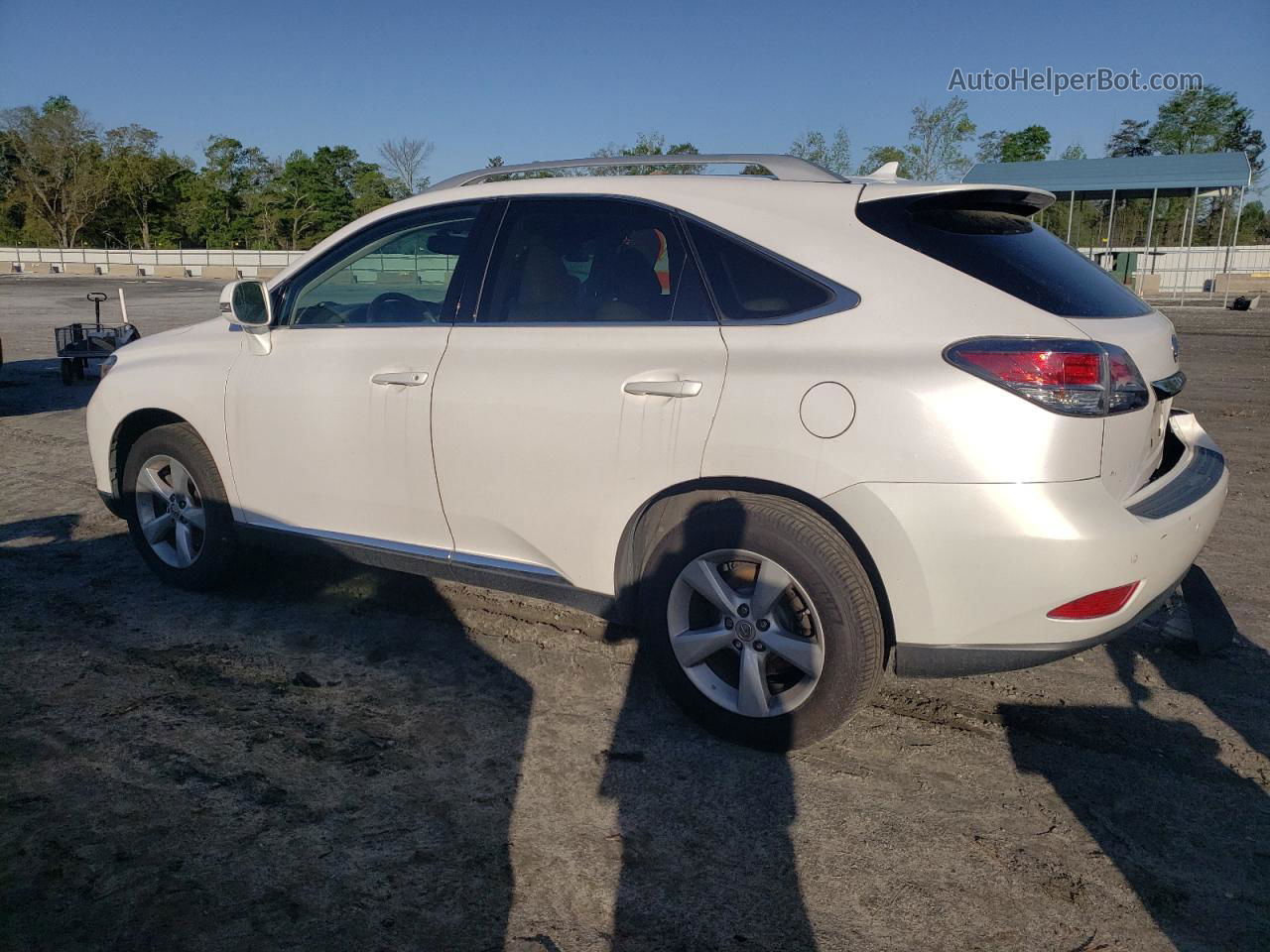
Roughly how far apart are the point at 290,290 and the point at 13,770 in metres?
2.19

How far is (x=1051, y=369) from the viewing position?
2.71 m

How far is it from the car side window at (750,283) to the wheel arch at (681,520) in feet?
1.79

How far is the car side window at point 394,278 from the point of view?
390 cm

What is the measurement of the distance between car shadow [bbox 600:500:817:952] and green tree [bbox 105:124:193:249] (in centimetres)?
8311

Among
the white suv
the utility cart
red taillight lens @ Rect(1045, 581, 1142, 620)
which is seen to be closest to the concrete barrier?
the utility cart

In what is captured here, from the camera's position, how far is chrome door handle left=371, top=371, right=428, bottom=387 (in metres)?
3.73

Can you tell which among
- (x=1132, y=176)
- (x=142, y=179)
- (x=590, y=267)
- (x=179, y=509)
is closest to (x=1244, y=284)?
(x=1132, y=176)

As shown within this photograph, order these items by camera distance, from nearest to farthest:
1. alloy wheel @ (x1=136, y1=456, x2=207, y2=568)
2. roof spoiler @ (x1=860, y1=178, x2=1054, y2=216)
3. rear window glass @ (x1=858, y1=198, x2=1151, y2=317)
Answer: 1. rear window glass @ (x1=858, y1=198, x2=1151, y2=317)
2. roof spoiler @ (x1=860, y1=178, x2=1054, y2=216)
3. alloy wheel @ (x1=136, y1=456, x2=207, y2=568)

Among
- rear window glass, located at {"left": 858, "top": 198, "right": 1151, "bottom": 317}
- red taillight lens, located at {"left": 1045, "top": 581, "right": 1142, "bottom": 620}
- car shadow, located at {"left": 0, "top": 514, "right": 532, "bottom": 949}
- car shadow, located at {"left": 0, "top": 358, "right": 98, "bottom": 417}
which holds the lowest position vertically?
car shadow, located at {"left": 0, "top": 514, "right": 532, "bottom": 949}

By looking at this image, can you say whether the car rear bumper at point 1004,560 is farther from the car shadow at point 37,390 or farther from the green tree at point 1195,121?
the green tree at point 1195,121

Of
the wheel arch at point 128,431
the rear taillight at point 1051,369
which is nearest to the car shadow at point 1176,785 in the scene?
the rear taillight at point 1051,369

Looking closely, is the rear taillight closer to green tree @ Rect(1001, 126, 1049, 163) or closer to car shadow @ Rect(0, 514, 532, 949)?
car shadow @ Rect(0, 514, 532, 949)

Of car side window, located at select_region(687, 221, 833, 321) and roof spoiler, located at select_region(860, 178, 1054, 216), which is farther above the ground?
roof spoiler, located at select_region(860, 178, 1054, 216)

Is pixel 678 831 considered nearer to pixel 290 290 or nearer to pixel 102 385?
pixel 290 290
